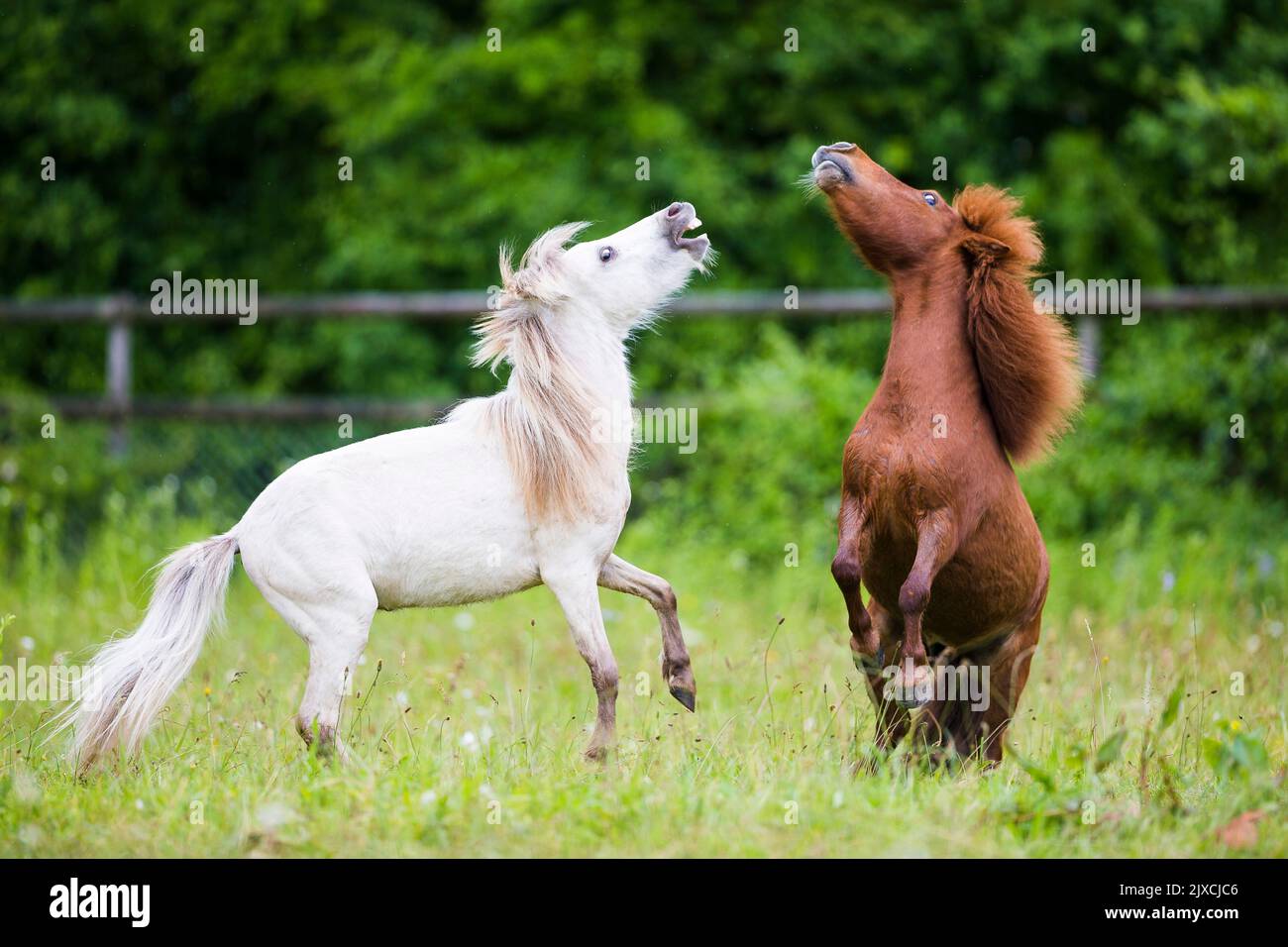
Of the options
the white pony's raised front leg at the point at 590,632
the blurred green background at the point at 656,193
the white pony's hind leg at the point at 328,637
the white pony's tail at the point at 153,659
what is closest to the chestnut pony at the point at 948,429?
the white pony's raised front leg at the point at 590,632

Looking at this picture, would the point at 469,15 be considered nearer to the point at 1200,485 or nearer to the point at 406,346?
the point at 406,346

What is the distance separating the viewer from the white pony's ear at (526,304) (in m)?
3.78

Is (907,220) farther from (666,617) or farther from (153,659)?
(153,659)

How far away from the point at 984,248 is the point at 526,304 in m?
1.31

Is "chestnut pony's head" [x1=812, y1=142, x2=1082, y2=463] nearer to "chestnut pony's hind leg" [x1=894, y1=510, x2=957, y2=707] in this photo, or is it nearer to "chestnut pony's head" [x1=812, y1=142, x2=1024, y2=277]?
"chestnut pony's head" [x1=812, y1=142, x2=1024, y2=277]

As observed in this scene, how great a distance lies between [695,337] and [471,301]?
2040 mm

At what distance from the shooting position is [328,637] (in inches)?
139

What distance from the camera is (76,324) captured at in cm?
Result: 1159

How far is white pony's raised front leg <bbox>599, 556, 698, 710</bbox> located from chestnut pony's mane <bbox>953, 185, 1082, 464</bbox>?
3.53ft

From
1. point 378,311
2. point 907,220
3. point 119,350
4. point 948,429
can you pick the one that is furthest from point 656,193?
point 948,429

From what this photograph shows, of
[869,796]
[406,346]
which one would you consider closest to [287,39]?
[406,346]

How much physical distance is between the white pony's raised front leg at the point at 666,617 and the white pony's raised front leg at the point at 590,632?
152 mm

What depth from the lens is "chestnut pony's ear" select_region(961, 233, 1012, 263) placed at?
3746mm

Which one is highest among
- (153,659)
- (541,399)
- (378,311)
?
(378,311)
